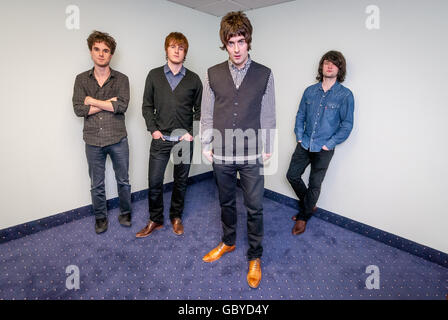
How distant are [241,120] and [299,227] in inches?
56.7

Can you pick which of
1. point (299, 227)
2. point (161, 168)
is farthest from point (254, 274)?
point (161, 168)

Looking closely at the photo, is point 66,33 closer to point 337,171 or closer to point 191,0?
point 191,0

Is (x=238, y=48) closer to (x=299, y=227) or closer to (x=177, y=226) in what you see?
(x=177, y=226)

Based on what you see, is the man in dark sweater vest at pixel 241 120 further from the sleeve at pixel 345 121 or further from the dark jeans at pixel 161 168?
the sleeve at pixel 345 121

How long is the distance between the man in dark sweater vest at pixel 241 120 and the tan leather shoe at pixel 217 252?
267 millimetres

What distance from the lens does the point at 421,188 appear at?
6.97ft

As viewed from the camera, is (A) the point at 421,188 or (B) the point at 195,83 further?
(B) the point at 195,83

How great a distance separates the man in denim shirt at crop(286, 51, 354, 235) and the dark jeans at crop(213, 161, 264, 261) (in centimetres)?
78

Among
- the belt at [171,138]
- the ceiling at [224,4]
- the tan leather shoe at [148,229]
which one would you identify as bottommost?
the tan leather shoe at [148,229]

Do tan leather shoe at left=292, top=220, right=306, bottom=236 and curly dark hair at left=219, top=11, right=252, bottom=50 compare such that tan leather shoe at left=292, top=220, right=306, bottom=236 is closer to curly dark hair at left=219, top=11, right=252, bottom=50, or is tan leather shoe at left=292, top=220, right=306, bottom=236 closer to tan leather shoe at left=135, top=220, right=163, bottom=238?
tan leather shoe at left=135, top=220, right=163, bottom=238

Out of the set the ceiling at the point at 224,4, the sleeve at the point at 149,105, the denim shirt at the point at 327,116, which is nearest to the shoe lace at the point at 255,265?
the denim shirt at the point at 327,116

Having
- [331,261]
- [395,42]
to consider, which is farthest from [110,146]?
[395,42]

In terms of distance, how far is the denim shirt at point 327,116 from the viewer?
7.36 ft

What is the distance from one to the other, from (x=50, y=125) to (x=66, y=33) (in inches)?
33.3
